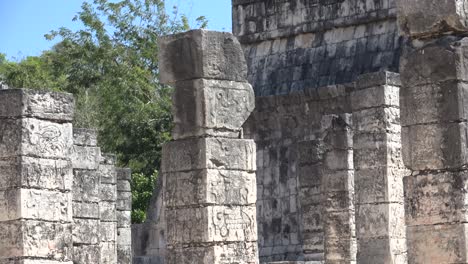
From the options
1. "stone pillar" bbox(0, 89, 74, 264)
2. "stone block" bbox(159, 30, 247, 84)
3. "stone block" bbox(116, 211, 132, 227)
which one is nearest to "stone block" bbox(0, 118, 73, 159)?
"stone pillar" bbox(0, 89, 74, 264)

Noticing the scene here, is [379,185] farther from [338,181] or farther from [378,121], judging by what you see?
[338,181]

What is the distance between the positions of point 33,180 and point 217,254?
6.34 feet

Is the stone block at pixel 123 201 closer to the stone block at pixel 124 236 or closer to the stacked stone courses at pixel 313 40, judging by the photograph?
the stone block at pixel 124 236

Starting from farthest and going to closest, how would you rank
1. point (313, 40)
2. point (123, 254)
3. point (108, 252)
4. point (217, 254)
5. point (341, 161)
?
point (313, 40)
point (123, 254)
point (108, 252)
point (341, 161)
point (217, 254)

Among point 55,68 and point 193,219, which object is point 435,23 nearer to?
point 193,219

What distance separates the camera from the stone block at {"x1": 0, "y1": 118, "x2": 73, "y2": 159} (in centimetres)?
1475

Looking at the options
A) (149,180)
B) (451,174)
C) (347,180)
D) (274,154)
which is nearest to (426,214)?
(451,174)

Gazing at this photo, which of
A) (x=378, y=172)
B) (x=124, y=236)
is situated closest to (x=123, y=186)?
(x=124, y=236)

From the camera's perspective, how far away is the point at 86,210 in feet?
65.8

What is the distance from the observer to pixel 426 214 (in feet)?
46.4

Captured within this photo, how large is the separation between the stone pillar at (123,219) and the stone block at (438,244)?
36.5ft

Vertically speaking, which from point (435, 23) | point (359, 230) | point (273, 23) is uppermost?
point (273, 23)

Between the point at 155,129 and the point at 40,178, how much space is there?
23.7 meters

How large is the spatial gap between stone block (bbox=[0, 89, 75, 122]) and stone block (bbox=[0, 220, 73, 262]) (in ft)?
3.46
